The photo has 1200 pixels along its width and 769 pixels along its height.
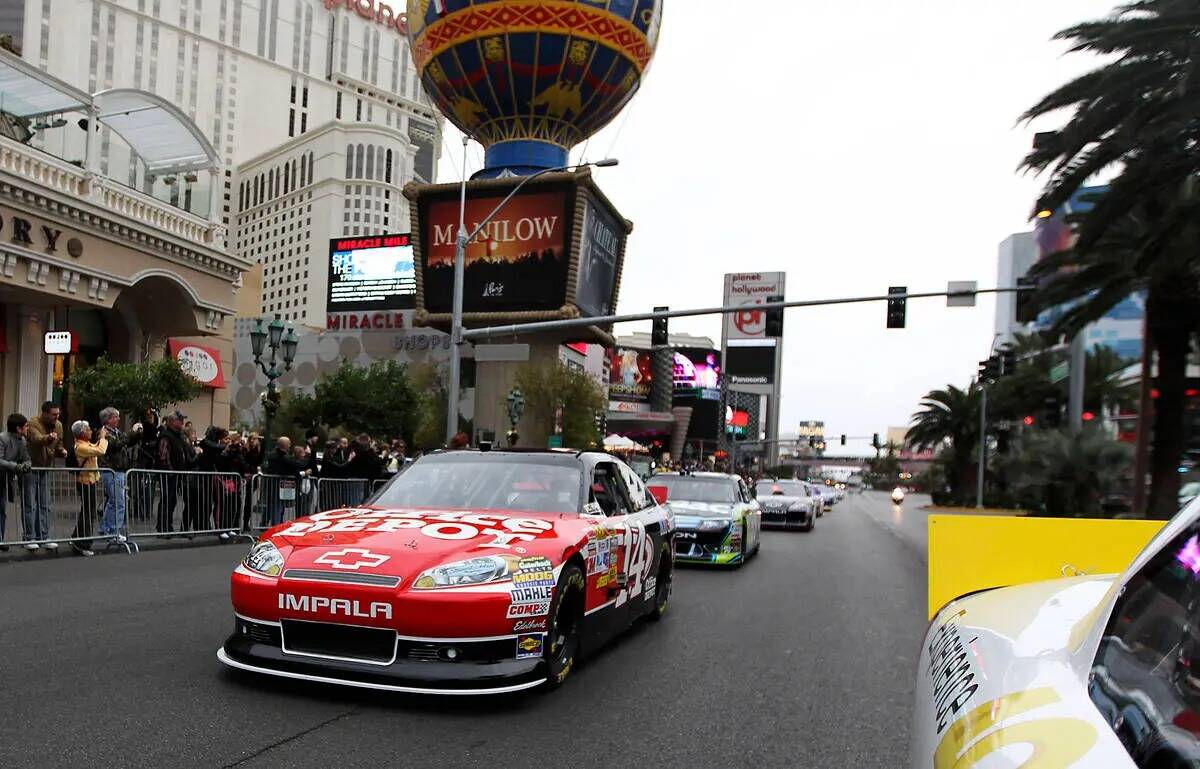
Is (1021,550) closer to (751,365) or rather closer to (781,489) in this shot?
(781,489)

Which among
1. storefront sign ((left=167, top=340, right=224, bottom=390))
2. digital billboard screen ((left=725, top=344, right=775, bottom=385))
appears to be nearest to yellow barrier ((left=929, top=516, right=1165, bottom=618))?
storefront sign ((left=167, top=340, right=224, bottom=390))

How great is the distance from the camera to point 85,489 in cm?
1167

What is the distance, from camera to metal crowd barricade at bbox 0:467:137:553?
10.8 meters

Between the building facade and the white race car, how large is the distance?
136872mm

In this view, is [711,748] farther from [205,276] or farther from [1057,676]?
[205,276]

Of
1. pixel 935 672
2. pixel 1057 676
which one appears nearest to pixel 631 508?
pixel 935 672

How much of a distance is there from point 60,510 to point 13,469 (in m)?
1.04

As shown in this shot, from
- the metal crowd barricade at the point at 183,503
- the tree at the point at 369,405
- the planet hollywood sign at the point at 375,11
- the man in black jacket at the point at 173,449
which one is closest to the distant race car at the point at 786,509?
the metal crowd barricade at the point at 183,503

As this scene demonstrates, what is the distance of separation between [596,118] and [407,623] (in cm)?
4030

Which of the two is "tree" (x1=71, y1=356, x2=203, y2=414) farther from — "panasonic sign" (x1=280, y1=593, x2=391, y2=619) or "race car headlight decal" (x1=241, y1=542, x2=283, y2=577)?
"panasonic sign" (x1=280, y1=593, x2=391, y2=619)

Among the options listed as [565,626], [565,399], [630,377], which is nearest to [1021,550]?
[565,626]

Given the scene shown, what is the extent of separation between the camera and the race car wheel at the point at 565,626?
5.38 meters

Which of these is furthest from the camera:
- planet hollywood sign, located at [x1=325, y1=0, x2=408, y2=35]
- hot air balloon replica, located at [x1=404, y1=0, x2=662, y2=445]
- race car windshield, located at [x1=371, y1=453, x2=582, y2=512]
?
planet hollywood sign, located at [x1=325, y1=0, x2=408, y2=35]

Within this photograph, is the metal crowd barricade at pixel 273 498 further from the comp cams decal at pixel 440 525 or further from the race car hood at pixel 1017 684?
the race car hood at pixel 1017 684
